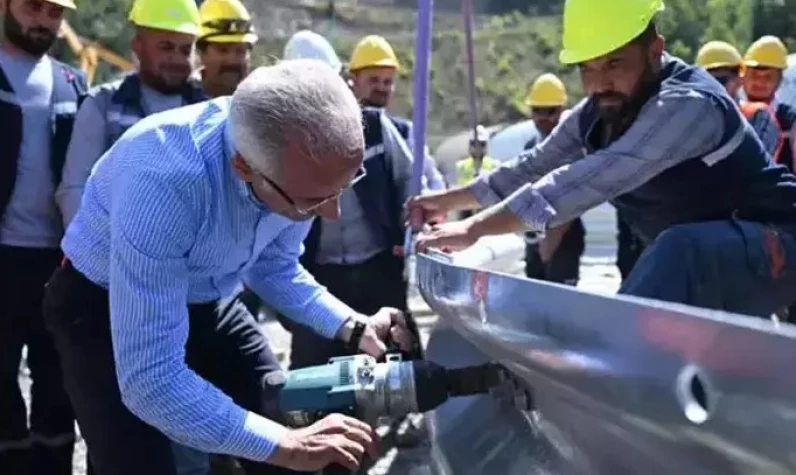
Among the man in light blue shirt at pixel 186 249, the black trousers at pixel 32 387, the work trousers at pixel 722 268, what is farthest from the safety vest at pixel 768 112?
the man in light blue shirt at pixel 186 249

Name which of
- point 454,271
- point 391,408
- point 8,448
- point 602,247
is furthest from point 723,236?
point 602,247

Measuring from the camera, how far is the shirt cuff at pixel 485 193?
425 centimetres

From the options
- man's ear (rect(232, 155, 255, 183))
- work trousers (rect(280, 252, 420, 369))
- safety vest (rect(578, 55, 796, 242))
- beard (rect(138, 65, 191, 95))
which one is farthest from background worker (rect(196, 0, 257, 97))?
man's ear (rect(232, 155, 255, 183))

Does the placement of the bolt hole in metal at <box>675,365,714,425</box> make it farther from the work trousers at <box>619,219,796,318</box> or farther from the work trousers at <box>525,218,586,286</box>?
the work trousers at <box>525,218,586,286</box>

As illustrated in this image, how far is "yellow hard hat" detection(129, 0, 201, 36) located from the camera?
16.5 ft

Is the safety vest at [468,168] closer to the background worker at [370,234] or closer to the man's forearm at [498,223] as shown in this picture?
the background worker at [370,234]

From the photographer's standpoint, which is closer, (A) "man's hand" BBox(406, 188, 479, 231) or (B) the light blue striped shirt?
(B) the light blue striped shirt

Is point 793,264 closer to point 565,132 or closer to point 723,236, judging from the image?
point 723,236

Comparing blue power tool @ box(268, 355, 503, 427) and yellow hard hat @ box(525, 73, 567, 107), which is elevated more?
blue power tool @ box(268, 355, 503, 427)

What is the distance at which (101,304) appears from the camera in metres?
2.98

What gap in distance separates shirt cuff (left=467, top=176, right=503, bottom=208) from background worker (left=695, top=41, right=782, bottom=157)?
2241 millimetres

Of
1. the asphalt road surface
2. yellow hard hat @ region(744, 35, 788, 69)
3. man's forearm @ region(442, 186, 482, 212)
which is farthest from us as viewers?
yellow hard hat @ region(744, 35, 788, 69)

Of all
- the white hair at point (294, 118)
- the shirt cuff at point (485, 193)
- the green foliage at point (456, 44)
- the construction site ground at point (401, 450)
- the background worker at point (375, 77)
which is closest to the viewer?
the white hair at point (294, 118)

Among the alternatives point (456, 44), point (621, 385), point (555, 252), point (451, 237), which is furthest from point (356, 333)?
point (456, 44)
